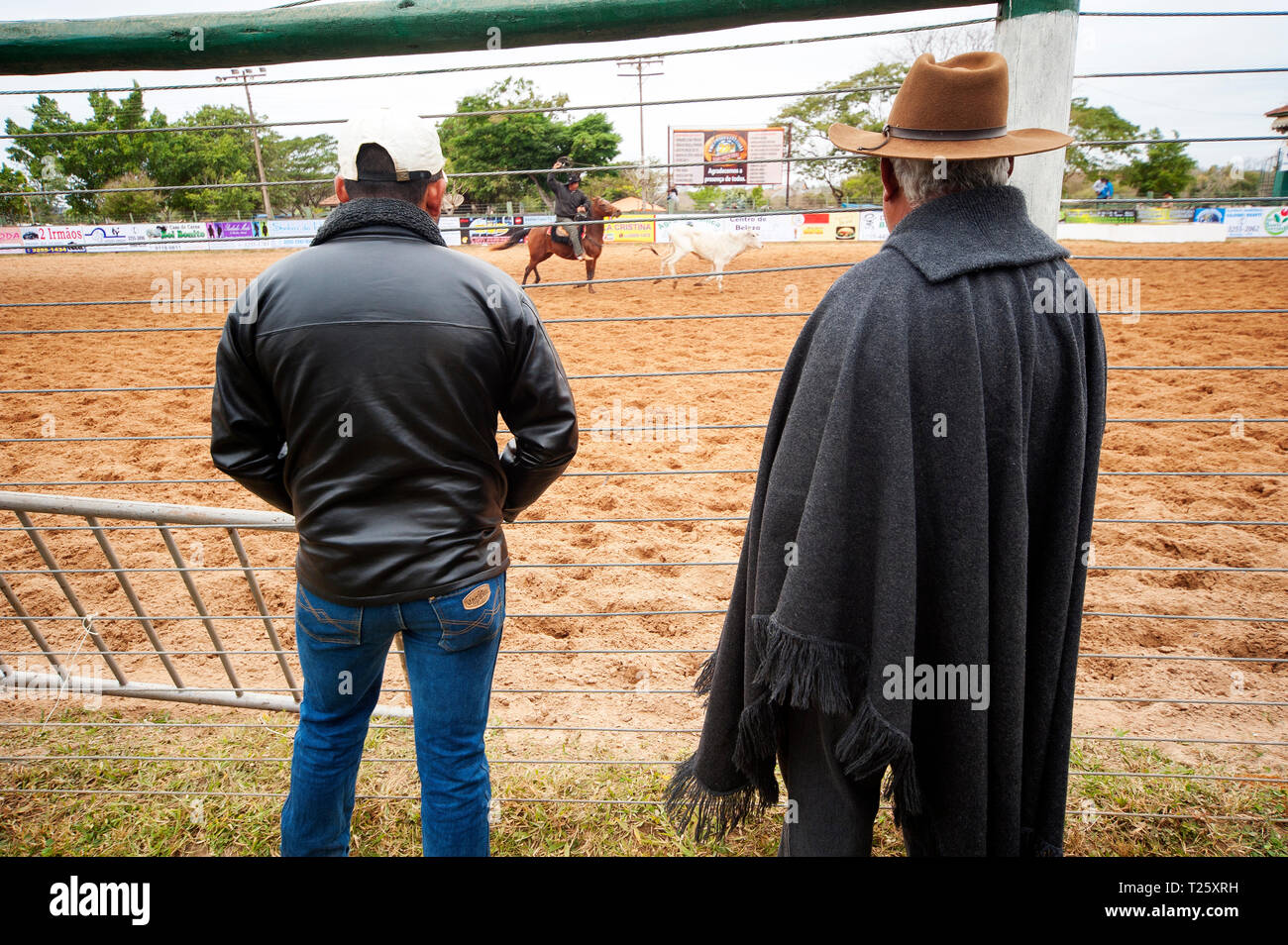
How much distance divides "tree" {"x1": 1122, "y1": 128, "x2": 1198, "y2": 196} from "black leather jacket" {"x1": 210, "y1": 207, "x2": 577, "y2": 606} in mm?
19828

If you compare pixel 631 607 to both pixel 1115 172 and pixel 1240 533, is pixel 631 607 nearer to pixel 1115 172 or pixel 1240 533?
pixel 1240 533

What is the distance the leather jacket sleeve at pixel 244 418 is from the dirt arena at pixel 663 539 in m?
0.84

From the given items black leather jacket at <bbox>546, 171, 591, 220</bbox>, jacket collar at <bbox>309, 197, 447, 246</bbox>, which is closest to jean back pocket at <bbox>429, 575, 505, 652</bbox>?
jacket collar at <bbox>309, 197, 447, 246</bbox>

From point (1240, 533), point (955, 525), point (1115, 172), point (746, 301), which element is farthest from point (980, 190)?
point (1115, 172)

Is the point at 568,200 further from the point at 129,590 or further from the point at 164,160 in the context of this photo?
the point at 164,160

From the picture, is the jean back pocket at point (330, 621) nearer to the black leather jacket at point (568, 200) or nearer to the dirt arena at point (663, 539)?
the dirt arena at point (663, 539)

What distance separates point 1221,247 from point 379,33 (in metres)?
18.7

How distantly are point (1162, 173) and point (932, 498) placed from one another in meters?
21.9

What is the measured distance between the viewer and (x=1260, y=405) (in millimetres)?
5727

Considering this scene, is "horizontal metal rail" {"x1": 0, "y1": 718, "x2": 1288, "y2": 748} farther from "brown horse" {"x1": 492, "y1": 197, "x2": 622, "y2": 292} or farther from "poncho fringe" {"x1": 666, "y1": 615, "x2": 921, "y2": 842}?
"brown horse" {"x1": 492, "y1": 197, "x2": 622, "y2": 292}

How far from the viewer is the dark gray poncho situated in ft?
4.03

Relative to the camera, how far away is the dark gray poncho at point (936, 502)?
1229 mm

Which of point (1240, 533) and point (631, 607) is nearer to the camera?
point (631, 607)

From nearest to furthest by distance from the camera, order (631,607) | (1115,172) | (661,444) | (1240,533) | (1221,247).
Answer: (631,607)
(1240,533)
(661,444)
(1221,247)
(1115,172)
